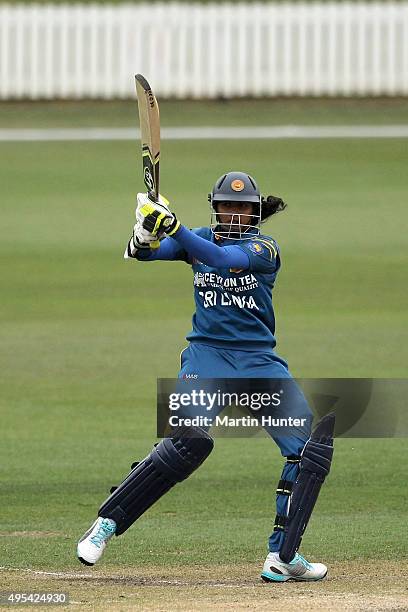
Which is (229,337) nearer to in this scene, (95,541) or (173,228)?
(173,228)

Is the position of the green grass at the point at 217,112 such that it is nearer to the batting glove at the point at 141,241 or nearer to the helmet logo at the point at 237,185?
the helmet logo at the point at 237,185

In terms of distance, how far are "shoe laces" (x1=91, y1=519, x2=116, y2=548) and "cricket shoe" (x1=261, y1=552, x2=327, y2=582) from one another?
70 cm

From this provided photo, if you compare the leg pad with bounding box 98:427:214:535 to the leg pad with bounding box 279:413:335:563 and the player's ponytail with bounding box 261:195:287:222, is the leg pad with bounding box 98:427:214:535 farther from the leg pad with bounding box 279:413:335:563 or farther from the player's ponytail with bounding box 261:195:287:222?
the player's ponytail with bounding box 261:195:287:222

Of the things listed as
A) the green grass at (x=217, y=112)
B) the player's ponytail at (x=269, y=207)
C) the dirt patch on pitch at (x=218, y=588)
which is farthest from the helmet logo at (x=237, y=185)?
the green grass at (x=217, y=112)

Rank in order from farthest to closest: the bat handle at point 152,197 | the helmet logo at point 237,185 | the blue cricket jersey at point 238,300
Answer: the helmet logo at point 237,185 → the blue cricket jersey at point 238,300 → the bat handle at point 152,197

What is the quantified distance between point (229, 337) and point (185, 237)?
21.9 inches

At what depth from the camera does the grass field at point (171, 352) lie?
661 cm

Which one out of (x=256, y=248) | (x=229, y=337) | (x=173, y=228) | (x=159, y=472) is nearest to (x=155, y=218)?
(x=173, y=228)

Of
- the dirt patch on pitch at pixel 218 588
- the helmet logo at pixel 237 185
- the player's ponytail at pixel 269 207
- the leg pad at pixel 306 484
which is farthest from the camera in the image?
the player's ponytail at pixel 269 207

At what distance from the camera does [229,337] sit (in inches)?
247

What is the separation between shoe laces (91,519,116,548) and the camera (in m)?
6.16

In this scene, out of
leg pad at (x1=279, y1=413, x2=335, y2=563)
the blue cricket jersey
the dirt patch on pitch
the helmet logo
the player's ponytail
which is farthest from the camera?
the player's ponytail
